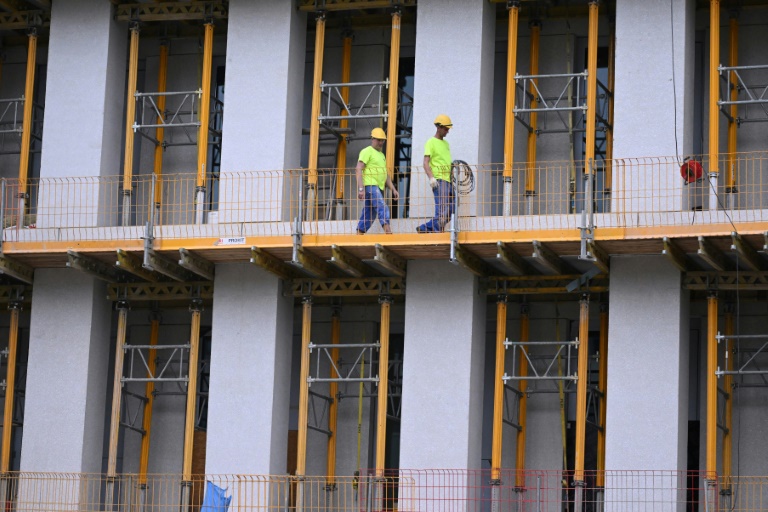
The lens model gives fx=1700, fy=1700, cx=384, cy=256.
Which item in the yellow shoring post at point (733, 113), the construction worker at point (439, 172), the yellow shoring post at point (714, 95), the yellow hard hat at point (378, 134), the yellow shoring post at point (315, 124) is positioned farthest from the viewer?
the yellow shoring post at point (315, 124)

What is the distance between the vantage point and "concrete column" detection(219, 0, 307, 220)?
29234mm

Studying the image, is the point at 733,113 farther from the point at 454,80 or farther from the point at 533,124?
the point at 454,80

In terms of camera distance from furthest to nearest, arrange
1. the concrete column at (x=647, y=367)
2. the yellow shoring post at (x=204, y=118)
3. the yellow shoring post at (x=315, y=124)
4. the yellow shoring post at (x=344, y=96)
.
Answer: the yellow shoring post at (x=344, y=96)
the yellow shoring post at (x=204, y=118)
the yellow shoring post at (x=315, y=124)
the concrete column at (x=647, y=367)

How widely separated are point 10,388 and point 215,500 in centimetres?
503

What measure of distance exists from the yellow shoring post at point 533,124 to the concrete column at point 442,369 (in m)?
2.11

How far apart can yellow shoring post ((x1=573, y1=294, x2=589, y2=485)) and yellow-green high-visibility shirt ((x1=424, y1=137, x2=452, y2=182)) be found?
310 centimetres

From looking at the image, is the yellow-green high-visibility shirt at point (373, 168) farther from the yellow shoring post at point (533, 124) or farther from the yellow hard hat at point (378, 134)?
the yellow shoring post at point (533, 124)

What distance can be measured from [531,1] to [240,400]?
8663 millimetres

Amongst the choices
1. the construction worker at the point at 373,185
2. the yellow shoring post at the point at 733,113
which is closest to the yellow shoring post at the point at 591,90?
the yellow shoring post at the point at 733,113

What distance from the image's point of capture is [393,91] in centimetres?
2919

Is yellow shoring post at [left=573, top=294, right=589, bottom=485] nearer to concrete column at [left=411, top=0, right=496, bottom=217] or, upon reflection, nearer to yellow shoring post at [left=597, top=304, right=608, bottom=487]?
yellow shoring post at [left=597, top=304, right=608, bottom=487]

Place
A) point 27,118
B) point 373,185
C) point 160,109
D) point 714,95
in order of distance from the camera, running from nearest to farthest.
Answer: point 714,95
point 373,185
point 27,118
point 160,109

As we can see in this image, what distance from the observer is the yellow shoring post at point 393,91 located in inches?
1141

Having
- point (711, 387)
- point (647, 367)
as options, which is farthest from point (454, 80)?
point (711, 387)
